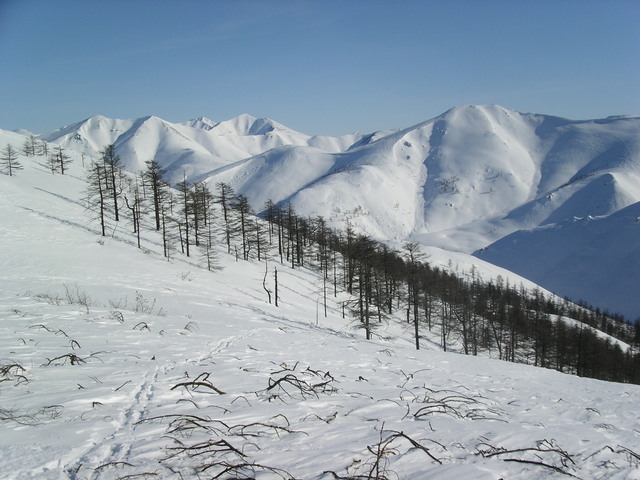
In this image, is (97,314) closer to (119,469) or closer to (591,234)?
(119,469)

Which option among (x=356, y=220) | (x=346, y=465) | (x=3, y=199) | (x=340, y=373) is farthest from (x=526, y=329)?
(x=356, y=220)

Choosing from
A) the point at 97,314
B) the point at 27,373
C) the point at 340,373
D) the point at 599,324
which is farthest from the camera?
the point at 599,324

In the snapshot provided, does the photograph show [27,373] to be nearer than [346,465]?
No

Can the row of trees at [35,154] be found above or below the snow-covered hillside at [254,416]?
above

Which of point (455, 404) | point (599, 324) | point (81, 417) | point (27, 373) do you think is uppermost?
point (81, 417)

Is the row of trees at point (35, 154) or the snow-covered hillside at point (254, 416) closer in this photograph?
the snow-covered hillside at point (254, 416)

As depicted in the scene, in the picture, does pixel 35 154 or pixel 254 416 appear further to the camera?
pixel 35 154

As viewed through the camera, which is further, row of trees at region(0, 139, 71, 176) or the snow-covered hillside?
row of trees at region(0, 139, 71, 176)

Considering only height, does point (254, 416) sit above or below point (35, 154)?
below

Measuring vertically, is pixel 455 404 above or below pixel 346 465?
below

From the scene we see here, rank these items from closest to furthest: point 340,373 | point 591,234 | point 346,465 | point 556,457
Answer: point 346,465 → point 556,457 → point 340,373 → point 591,234

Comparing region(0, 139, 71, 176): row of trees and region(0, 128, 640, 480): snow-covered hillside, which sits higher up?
region(0, 139, 71, 176): row of trees

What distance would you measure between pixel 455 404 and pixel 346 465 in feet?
9.91

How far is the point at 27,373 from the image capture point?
4.20 metres
